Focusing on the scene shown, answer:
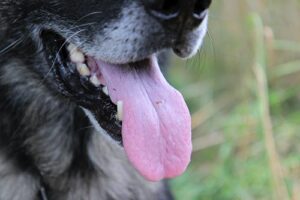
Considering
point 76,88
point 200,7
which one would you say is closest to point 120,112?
point 76,88

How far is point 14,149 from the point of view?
3.28 metres

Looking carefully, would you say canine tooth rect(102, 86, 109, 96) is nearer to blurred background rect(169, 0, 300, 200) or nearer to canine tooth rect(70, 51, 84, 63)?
canine tooth rect(70, 51, 84, 63)

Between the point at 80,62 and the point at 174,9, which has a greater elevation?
the point at 174,9

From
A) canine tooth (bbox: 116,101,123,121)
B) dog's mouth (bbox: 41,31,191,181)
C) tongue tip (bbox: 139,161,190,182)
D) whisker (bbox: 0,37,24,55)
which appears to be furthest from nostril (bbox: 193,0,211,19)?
whisker (bbox: 0,37,24,55)

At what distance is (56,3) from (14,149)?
0.63m

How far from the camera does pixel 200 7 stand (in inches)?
112

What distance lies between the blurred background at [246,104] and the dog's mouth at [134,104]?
598mm

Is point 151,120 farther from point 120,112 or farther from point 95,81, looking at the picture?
point 95,81

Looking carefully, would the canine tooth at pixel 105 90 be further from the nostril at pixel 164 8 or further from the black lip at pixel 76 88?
the nostril at pixel 164 8

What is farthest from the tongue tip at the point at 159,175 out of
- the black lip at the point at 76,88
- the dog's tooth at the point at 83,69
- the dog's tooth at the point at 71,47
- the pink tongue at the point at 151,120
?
the dog's tooth at the point at 71,47

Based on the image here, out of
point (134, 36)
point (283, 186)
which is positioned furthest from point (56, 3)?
point (283, 186)

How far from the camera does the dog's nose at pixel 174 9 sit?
277 centimetres

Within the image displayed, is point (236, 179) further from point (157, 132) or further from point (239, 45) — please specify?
point (239, 45)

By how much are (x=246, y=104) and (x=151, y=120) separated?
2.27 m
